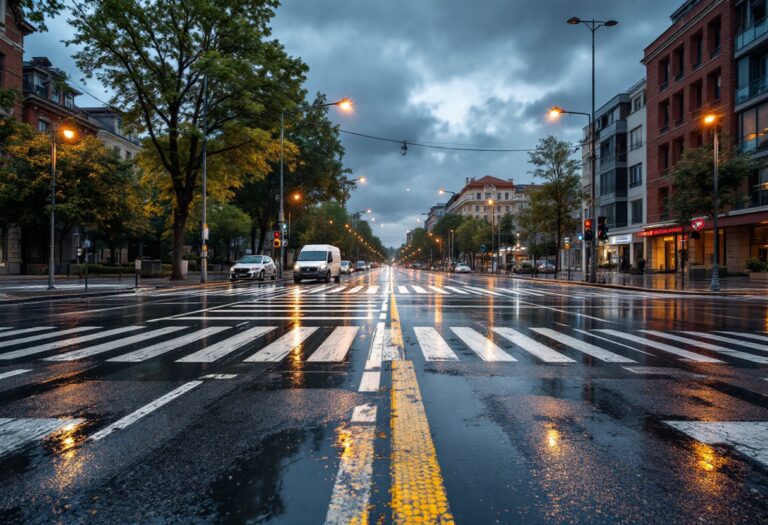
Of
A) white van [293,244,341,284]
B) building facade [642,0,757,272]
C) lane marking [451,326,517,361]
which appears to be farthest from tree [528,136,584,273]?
lane marking [451,326,517,361]

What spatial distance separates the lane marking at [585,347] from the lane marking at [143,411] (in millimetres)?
5191

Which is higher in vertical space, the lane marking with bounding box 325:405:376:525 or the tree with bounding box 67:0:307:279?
the tree with bounding box 67:0:307:279

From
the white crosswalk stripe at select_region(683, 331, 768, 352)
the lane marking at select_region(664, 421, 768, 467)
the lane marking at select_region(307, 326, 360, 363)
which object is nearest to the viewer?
the lane marking at select_region(664, 421, 768, 467)

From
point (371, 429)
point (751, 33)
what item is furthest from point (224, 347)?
point (751, 33)

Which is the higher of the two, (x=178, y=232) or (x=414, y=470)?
(x=178, y=232)

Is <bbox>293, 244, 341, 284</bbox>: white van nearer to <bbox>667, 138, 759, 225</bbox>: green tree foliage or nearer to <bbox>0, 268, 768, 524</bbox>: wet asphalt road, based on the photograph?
<bbox>0, 268, 768, 524</bbox>: wet asphalt road

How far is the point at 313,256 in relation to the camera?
30.0 metres

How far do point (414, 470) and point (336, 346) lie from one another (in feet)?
15.2

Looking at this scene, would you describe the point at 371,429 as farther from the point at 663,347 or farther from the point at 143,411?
the point at 663,347

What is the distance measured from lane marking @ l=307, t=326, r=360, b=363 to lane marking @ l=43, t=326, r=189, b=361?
309 centimetres

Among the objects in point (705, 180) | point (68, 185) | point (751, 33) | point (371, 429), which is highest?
point (751, 33)

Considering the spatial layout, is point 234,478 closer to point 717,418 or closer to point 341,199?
point 717,418

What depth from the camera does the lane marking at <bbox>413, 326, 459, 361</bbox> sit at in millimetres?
6531

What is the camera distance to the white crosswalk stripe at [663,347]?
21.2ft
